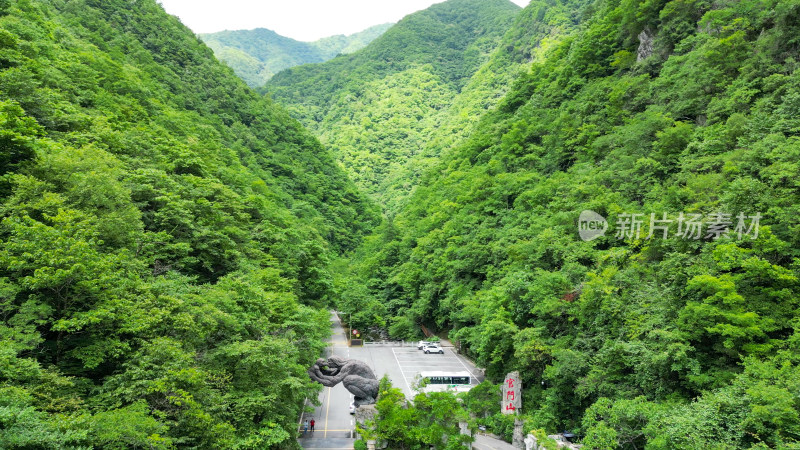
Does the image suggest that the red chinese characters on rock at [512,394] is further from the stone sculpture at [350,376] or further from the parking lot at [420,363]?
the stone sculpture at [350,376]

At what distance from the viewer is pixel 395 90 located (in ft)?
436

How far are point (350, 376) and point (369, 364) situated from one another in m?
8.00

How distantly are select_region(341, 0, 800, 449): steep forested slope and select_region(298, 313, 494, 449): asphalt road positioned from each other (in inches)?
124

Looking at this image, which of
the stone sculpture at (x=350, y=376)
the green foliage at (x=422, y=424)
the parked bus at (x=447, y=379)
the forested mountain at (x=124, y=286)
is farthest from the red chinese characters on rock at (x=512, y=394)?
the forested mountain at (x=124, y=286)

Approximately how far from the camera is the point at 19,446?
9.20 m

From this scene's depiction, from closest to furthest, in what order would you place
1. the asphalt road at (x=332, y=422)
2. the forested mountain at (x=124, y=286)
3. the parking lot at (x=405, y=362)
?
the forested mountain at (x=124, y=286)
the asphalt road at (x=332, y=422)
the parking lot at (x=405, y=362)

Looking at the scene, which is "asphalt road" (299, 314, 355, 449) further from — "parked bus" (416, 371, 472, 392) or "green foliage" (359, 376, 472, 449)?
"parked bus" (416, 371, 472, 392)

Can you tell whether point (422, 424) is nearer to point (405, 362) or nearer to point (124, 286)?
point (405, 362)

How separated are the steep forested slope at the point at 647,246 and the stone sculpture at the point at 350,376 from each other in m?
7.17

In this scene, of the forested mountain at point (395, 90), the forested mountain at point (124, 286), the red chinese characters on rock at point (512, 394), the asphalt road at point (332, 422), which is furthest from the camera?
the forested mountain at point (395, 90)

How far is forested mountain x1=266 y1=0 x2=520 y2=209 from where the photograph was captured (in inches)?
4146

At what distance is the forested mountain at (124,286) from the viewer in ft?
39.3

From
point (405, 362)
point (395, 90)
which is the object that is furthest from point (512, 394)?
point (395, 90)

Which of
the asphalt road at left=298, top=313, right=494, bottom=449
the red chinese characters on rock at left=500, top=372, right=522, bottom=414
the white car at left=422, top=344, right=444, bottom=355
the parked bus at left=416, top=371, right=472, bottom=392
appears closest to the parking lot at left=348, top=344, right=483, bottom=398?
the asphalt road at left=298, top=313, right=494, bottom=449
